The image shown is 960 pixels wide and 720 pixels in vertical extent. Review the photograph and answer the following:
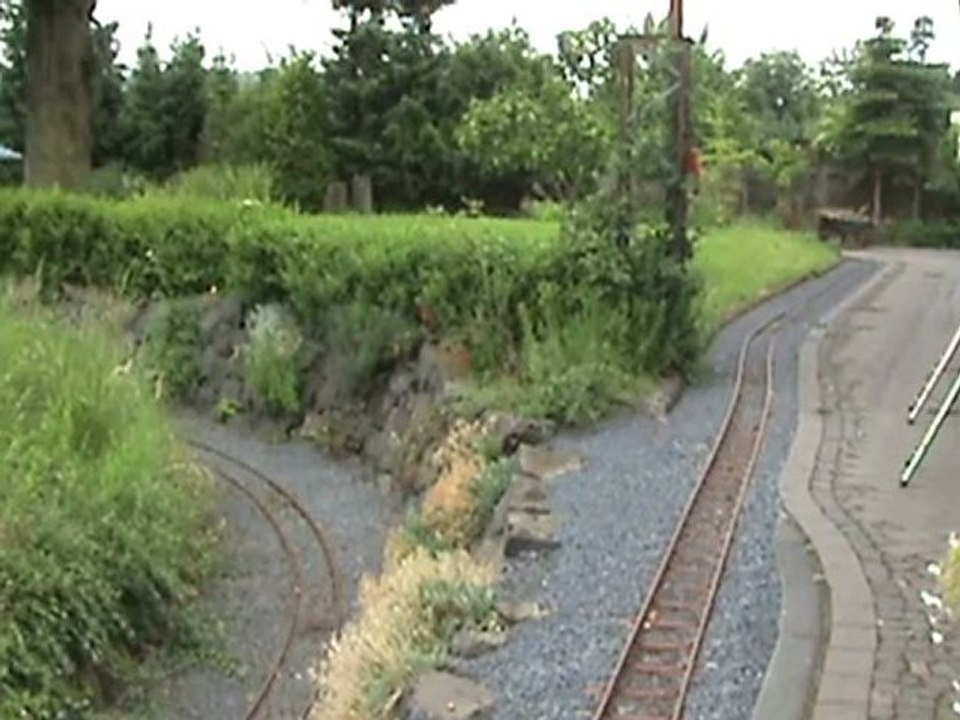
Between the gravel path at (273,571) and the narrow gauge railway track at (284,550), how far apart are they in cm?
5

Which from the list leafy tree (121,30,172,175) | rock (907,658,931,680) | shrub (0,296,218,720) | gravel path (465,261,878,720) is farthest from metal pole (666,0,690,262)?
leafy tree (121,30,172,175)

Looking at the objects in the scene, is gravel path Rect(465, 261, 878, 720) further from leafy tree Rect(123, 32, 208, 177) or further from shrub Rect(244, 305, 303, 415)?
leafy tree Rect(123, 32, 208, 177)

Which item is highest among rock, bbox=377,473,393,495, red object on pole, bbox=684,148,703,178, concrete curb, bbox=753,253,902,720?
red object on pole, bbox=684,148,703,178

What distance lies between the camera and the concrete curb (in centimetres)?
562

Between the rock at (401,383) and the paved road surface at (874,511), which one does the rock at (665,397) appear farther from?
the rock at (401,383)

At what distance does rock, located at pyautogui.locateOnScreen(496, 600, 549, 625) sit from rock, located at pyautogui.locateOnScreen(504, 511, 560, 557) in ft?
3.35

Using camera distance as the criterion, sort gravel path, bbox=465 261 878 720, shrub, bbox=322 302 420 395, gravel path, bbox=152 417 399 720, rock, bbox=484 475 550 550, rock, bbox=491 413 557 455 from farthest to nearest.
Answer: shrub, bbox=322 302 420 395
rock, bbox=491 413 557 455
gravel path, bbox=152 417 399 720
rock, bbox=484 475 550 550
gravel path, bbox=465 261 878 720

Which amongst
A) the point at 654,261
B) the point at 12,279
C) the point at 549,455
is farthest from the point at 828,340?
the point at 12,279

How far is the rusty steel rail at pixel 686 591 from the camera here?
6.57 m

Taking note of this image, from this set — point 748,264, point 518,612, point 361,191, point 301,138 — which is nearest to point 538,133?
point 748,264

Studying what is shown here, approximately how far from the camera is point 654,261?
13922mm

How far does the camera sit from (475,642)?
715 centimetres

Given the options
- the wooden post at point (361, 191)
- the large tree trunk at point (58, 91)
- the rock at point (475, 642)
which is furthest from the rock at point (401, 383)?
the wooden post at point (361, 191)

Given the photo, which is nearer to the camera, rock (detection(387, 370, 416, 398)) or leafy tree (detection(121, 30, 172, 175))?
rock (detection(387, 370, 416, 398))
